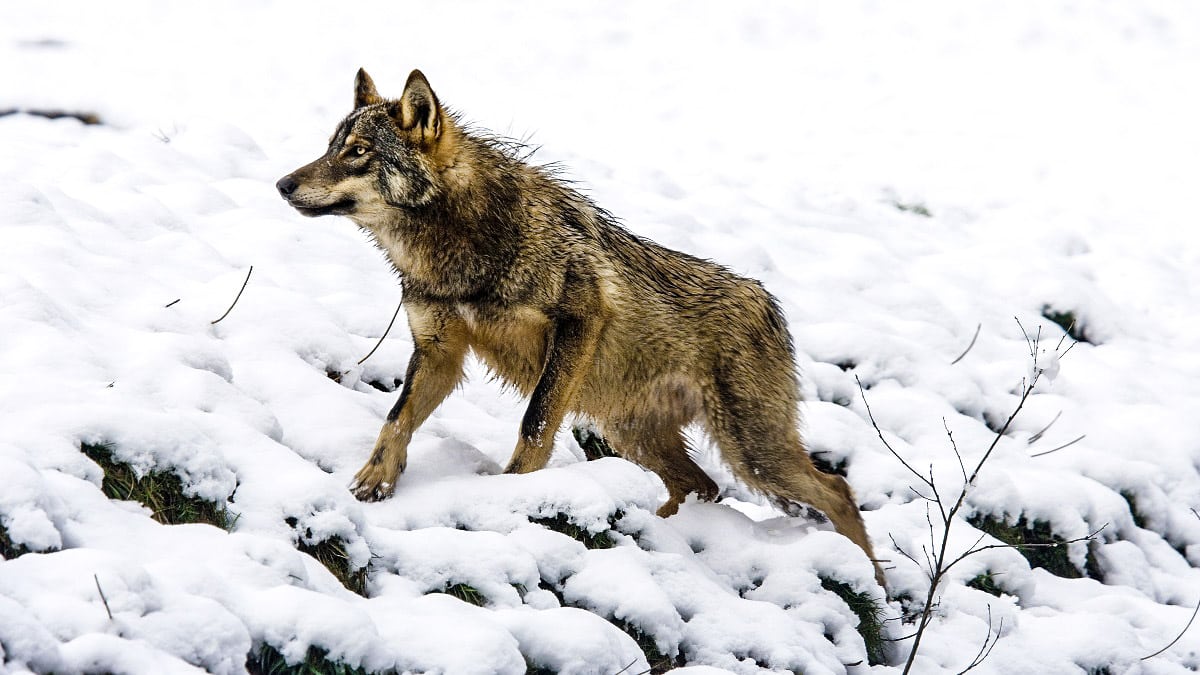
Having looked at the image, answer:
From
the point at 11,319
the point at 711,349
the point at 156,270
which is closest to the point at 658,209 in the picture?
the point at 711,349

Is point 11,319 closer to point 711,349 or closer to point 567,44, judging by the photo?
point 711,349

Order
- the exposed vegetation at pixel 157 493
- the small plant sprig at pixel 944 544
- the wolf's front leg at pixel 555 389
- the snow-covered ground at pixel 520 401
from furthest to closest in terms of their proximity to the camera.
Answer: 1. the wolf's front leg at pixel 555 389
2. the small plant sprig at pixel 944 544
3. the exposed vegetation at pixel 157 493
4. the snow-covered ground at pixel 520 401

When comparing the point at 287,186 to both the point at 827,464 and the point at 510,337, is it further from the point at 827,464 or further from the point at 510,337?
the point at 827,464

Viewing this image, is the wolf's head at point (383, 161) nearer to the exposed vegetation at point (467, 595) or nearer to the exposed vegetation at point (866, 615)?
the exposed vegetation at point (467, 595)

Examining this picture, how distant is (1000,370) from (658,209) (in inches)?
131

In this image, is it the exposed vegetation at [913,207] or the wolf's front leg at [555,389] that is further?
the exposed vegetation at [913,207]

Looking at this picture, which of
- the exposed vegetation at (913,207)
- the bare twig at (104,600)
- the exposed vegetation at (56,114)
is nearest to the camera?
the bare twig at (104,600)

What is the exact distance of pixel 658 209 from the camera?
10.0 meters

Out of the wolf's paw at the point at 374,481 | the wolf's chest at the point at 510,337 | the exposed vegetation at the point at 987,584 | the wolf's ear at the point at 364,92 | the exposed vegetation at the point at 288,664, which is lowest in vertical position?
the exposed vegetation at the point at 987,584

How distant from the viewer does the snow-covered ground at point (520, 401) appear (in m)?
3.79

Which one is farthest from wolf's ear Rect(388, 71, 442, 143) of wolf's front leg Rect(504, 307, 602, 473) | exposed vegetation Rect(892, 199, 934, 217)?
exposed vegetation Rect(892, 199, 934, 217)

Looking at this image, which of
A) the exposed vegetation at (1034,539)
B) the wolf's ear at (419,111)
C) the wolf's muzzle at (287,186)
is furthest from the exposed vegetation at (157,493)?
the exposed vegetation at (1034,539)

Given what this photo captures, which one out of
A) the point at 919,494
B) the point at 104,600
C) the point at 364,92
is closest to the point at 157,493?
the point at 104,600

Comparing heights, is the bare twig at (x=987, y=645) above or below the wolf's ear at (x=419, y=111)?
below
